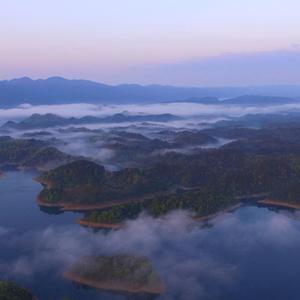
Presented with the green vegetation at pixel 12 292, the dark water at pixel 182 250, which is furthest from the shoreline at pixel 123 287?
the green vegetation at pixel 12 292

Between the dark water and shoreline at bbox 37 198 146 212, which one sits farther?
shoreline at bbox 37 198 146 212

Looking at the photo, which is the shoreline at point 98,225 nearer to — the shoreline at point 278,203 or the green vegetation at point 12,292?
the green vegetation at point 12,292

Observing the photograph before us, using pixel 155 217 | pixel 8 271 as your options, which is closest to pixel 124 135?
pixel 155 217

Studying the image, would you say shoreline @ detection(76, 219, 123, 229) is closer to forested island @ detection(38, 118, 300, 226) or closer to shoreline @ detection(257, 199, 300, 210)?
forested island @ detection(38, 118, 300, 226)

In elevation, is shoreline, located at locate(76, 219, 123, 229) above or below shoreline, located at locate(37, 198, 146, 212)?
above

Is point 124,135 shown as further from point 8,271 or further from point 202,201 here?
point 8,271

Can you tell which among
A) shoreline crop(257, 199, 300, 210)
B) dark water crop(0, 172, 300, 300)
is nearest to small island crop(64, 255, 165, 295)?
dark water crop(0, 172, 300, 300)
